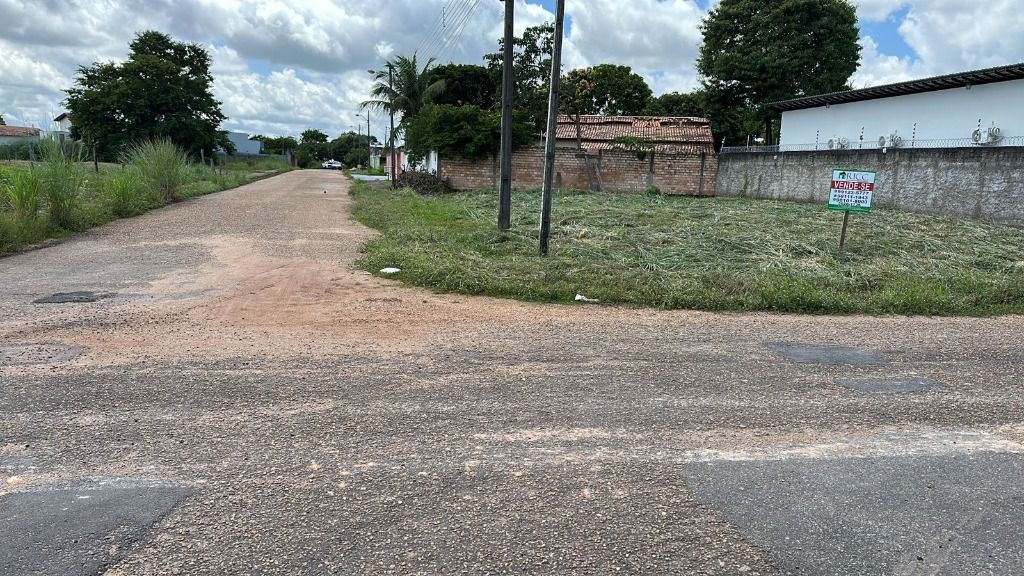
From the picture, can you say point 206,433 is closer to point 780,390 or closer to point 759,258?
point 780,390

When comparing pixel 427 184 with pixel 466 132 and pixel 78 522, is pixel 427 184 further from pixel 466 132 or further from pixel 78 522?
pixel 78 522

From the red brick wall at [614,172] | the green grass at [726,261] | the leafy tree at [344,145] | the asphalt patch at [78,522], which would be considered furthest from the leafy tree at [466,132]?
the leafy tree at [344,145]

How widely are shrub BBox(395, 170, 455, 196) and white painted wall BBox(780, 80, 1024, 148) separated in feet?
58.9

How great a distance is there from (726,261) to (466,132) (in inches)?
760

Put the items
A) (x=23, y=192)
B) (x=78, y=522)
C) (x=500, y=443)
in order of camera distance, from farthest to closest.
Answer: (x=23, y=192), (x=500, y=443), (x=78, y=522)

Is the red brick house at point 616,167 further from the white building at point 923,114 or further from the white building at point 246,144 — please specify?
the white building at point 246,144

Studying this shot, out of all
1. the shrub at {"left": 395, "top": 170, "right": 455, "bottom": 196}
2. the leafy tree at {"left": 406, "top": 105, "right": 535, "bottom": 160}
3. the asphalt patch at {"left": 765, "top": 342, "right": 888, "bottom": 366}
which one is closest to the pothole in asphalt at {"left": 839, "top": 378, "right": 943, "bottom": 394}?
the asphalt patch at {"left": 765, "top": 342, "right": 888, "bottom": 366}

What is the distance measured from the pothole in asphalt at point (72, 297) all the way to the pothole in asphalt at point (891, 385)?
7771 millimetres

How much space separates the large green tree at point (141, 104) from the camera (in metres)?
44.2

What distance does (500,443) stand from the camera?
12.0ft

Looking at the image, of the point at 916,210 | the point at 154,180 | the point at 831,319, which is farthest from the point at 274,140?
the point at 831,319

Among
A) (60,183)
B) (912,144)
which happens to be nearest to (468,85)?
(912,144)

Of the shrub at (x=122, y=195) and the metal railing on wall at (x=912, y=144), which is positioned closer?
the shrub at (x=122, y=195)

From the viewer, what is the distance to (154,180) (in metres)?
19.4
